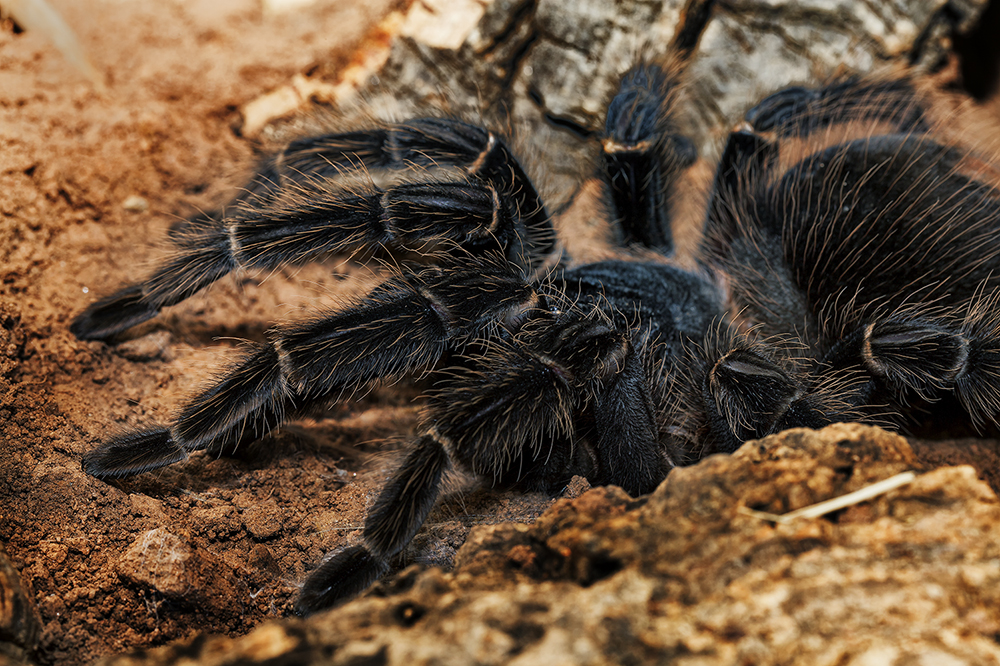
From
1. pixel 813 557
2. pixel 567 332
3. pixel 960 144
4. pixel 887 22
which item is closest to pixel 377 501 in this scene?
pixel 567 332

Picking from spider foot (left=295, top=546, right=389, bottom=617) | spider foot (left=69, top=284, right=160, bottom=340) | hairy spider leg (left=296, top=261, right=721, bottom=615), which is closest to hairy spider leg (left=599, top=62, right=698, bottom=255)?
hairy spider leg (left=296, top=261, right=721, bottom=615)

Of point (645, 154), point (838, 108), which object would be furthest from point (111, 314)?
point (838, 108)

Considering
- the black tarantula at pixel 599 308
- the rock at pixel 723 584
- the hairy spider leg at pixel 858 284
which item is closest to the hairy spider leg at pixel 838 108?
the black tarantula at pixel 599 308

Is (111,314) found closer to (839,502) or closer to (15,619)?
(15,619)

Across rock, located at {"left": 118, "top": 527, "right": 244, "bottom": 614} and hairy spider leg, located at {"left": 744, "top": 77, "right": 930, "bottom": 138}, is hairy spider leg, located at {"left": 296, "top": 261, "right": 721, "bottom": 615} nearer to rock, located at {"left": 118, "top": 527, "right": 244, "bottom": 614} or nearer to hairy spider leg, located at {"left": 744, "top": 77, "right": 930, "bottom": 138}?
rock, located at {"left": 118, "top": 527, "right": 244, "bottom": 614}

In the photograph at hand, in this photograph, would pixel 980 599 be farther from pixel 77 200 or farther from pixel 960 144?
pixel 77 200

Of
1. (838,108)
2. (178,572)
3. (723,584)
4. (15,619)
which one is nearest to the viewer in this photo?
(723,584)
